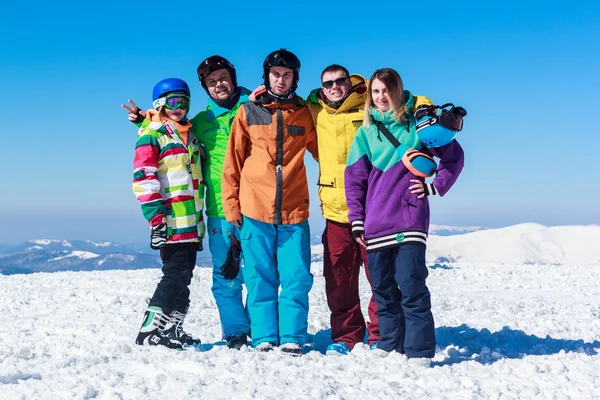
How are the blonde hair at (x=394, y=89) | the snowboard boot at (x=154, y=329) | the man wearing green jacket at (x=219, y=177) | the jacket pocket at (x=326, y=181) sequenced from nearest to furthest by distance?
the blonde hair at (x=394, y=89) < the jacket pocket at (x=326, y=181) < the snowboard boot at (x=154, y=329) < the man wearing green jacket at (x=219, y=177)

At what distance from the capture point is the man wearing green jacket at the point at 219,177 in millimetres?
5167

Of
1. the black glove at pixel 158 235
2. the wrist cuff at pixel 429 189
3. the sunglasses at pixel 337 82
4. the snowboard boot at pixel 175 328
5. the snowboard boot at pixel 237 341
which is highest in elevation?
the sunglasses at pixel 337 82

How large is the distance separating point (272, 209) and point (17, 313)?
177 inches

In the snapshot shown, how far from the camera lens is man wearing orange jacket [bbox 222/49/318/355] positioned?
4867 mm

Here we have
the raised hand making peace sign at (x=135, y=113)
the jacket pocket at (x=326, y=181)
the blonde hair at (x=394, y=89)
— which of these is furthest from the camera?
the raised hand making peace sign at (x=135, y=113)

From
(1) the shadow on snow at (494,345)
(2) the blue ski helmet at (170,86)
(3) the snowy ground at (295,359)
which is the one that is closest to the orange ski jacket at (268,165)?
(2) the blue ski helmet at (170,86)

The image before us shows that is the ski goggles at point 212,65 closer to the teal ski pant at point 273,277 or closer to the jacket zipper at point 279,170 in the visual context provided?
the jacket zipper at point 279,170

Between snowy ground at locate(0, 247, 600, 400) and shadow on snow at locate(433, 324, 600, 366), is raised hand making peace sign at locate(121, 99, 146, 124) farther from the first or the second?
shadow on snow at locate(433, 324, 600, 366)

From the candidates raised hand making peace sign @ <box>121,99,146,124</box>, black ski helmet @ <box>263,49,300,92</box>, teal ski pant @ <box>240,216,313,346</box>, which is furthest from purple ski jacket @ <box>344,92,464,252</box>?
raised hand making peace sign @ <box>121,99,146,124</box>

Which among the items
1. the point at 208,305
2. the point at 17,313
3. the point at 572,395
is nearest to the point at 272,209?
the point at 572,395

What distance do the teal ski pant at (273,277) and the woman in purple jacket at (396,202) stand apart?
595 mm

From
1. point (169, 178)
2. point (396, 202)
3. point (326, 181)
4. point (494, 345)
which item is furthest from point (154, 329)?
point (494, 345)

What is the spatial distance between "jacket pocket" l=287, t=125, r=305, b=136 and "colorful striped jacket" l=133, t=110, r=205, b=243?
0.90 meters

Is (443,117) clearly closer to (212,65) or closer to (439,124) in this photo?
(439,124)
